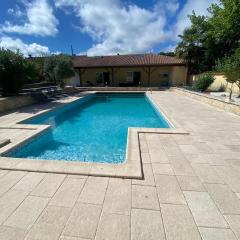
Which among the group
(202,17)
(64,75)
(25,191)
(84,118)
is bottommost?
(84,118)

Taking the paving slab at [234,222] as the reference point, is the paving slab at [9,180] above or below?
below

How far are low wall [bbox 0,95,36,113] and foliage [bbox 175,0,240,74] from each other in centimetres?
1737

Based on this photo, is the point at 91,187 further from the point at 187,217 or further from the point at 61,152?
the point at 61,152

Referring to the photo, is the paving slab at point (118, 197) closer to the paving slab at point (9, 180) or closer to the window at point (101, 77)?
the paving slab at point (9, 180)

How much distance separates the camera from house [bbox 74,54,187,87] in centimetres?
2145

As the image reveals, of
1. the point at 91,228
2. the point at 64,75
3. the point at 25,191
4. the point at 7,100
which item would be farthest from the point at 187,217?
the point at 64,75

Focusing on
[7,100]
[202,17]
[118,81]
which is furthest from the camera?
[118,81]

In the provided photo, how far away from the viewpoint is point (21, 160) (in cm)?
372

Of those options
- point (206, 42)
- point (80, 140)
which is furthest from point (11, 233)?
point (206, 42)

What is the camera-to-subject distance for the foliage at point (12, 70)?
9.70 meters

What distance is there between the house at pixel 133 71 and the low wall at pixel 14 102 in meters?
12.4

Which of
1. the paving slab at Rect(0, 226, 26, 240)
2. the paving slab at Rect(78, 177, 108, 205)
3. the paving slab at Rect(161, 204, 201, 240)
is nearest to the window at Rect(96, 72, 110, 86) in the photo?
the paving slab at Rect(78, 177, 108, 205)

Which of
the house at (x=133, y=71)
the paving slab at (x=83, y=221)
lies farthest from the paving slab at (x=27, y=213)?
the house at (x=133, y=71)

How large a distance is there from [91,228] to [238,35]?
2310cm
